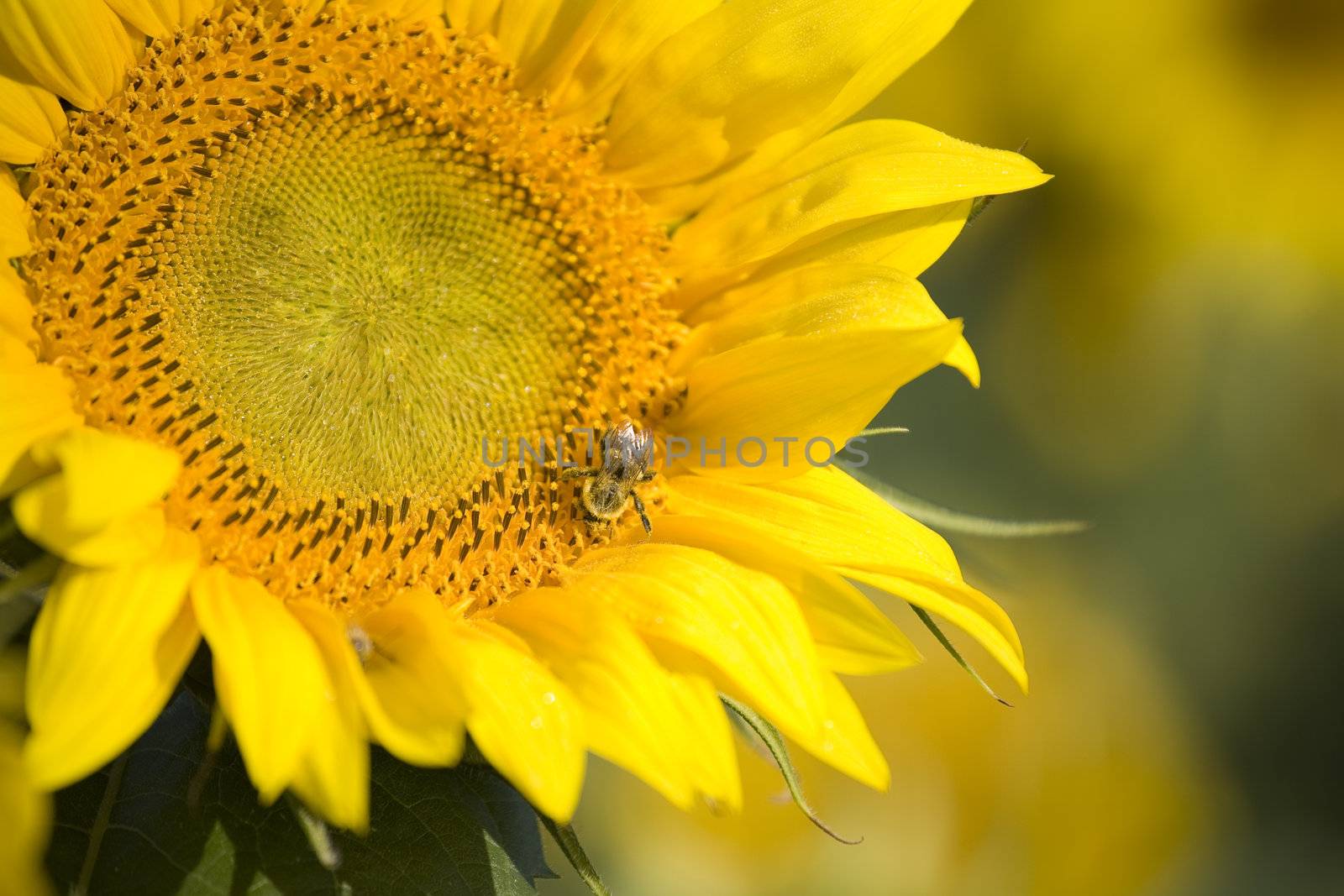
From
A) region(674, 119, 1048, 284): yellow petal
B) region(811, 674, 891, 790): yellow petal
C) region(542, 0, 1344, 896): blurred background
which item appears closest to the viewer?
region(811, 674, 891, 790): yellow petal

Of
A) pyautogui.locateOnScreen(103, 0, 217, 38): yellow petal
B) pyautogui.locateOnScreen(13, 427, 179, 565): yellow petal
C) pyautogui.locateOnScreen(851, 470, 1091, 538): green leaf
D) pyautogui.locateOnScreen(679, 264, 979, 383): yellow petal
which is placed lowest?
pyautogui.locateOnScreen(13, 427, 179, 565): yellow petal

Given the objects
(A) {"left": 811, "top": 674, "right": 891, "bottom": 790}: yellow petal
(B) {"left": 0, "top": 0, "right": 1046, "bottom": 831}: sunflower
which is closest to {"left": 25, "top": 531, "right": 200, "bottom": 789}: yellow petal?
(B) {"left": 0, "top": 0, "right": 1046, "bottom": 831}: sunflower

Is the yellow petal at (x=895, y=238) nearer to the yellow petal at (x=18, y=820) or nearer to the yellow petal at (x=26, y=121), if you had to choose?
the yellow petal at (x=26, y=121)

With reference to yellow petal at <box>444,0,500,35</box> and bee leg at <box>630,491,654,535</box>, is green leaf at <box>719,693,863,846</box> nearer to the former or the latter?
bee leg at <box>630,491,654,535</box>

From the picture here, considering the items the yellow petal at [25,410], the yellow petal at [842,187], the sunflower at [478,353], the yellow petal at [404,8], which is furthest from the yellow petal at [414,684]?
the yellow petal at [404,8]

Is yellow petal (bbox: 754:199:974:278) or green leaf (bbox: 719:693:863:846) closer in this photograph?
green leaf (bbox: 719:693:863:846)

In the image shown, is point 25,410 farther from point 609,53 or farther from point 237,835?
point 609,53

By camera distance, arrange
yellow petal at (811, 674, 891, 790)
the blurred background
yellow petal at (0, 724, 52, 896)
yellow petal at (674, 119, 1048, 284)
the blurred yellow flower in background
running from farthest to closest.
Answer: the blurred background, the blurred yellow flower in background, yellow petal at (674, 119, 1048, 284), yellow petal at (811, 674, 891, 790), yellow petal at (0, 724, 52, 896)
